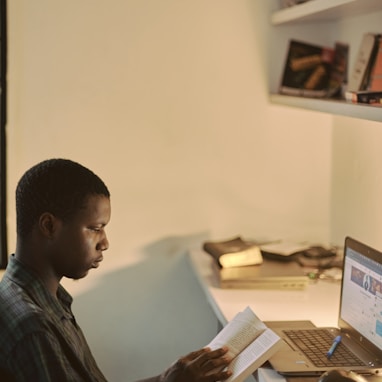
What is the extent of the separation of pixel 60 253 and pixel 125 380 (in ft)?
4.97

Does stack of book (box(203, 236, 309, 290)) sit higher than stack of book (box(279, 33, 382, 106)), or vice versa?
stack of book (box(279, 33, 382, 106))

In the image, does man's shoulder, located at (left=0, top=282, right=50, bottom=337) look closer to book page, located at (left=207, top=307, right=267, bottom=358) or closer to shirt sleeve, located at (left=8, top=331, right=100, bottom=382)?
shirt sleeve, located at (left=8, top=331, right=100, bottom=382)

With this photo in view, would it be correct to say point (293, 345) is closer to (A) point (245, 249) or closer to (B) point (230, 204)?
(A) point (245, 249)

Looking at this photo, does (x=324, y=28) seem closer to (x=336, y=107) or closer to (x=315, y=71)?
(x=315, y=71)

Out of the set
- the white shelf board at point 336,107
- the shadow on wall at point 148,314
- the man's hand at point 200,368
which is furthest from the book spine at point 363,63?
the man's hand at point 200,368

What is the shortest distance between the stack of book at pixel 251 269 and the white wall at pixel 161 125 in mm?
360

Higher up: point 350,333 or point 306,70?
point 306,70

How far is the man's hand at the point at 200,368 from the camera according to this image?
1665 millimetres

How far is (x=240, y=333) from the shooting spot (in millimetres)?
1829

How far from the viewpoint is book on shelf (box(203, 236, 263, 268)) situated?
248cm

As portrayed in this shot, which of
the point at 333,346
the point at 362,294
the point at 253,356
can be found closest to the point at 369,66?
the point at 362,294

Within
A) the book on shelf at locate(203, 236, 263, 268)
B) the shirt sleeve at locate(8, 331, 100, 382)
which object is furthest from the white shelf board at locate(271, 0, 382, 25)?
the shirt sleeve at locate(8, 331, 100, 382)

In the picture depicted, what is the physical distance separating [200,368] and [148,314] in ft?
4.28

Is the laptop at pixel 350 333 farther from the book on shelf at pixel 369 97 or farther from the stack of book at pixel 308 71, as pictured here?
the stack of book at pixel 308 71
